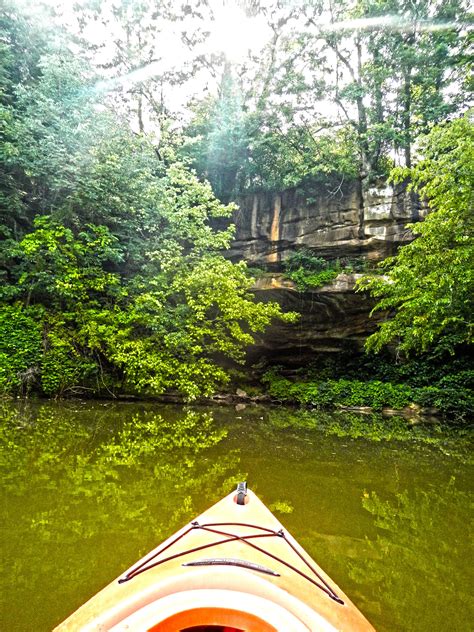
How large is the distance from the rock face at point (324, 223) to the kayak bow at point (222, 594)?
11333mm

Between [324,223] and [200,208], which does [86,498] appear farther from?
[324,223]

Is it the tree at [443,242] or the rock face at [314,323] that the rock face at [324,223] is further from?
the tree at [443,242]

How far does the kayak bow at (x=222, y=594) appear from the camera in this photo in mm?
1298

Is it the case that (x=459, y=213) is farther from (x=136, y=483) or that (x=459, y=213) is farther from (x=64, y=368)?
(x=64, y=368)

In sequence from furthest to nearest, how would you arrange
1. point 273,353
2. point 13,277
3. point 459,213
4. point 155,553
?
1. point 273,353
2. point 13,277
3. point 459,213
4. point 155,553

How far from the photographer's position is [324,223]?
12.5 meters

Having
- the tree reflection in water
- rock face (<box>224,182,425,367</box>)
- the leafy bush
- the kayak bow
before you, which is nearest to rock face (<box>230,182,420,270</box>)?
rock face (<box>224,182,425,367</box>)

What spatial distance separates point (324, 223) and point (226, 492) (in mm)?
10778

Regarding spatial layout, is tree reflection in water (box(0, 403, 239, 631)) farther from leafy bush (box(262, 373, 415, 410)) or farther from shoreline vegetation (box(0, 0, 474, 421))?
leafy bush (box(262, 373, 415, 410))

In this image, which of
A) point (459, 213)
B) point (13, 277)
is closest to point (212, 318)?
point (13, 277)

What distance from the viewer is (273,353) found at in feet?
40.9

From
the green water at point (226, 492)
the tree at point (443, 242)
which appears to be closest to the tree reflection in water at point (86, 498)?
A: the green water at point (226, 492)

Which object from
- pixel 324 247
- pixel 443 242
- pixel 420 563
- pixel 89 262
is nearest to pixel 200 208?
pixel 89 262

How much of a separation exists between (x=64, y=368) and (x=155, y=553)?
8.50 meters
